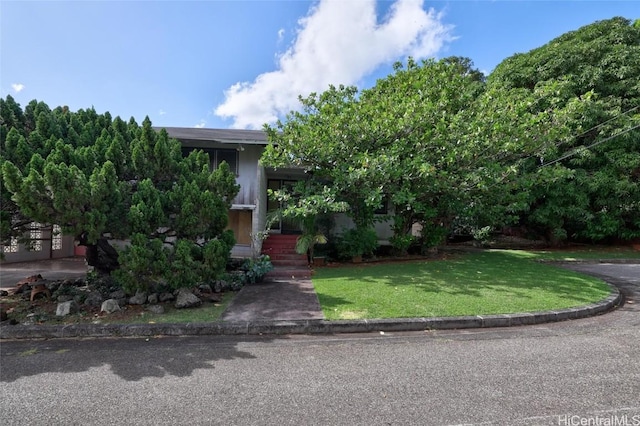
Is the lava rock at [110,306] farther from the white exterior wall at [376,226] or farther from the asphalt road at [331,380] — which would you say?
the white exterior wall at [376,226]

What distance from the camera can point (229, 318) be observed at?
5328mm

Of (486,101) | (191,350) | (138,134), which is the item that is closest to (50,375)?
(191,350)

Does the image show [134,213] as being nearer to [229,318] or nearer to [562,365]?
[229,318]

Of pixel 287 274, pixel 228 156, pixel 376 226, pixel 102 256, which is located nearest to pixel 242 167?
pixel 228 156

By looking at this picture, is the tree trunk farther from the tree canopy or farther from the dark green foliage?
the tree canopy

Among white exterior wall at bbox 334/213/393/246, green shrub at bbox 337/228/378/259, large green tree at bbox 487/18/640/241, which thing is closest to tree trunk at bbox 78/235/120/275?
green shrub at bbox 337/228/378/259

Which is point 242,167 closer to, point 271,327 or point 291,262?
point 291,262

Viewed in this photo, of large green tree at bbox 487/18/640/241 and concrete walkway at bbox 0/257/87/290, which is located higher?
large green tree at bbox 487/18/640/241

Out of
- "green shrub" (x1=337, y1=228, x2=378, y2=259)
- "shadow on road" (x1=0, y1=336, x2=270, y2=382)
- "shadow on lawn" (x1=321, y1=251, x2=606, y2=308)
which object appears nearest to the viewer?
"shadow on road" (x1=0, y1=336, x2=270, y2=382)

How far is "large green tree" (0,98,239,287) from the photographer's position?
5082 millimetres

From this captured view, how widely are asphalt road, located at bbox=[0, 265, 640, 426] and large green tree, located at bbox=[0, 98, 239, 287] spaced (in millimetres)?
1520

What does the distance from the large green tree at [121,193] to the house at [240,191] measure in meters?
4.03

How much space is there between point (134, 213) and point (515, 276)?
9.07 m

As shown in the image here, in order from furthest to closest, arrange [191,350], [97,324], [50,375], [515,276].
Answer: [515,276]
[97,324]
[191,350]
[50,375]
